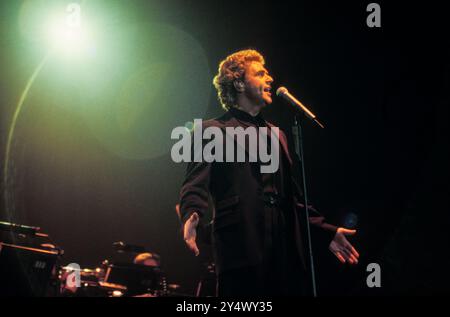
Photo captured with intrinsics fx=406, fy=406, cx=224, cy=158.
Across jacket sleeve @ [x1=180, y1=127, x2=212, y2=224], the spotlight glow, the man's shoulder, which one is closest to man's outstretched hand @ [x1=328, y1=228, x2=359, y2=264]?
jacket sleeve @ [x1=180, y1=127, x2=212, y2=224]

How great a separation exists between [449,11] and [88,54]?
155 inches

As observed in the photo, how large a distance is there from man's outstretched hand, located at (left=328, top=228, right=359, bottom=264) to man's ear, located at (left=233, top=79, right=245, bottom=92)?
3.33 ft

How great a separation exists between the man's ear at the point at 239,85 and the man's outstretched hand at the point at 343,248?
1.01m

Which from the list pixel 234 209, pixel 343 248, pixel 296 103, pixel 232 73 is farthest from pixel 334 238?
pixel 232 73

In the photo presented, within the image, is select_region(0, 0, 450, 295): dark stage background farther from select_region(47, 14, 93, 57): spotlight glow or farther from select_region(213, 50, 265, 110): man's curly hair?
select_region(213, 50, 265, 110): man's curly hair

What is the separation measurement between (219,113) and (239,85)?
2725 millimetres

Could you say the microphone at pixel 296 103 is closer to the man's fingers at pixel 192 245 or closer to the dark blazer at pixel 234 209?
the dark blazer at pixel 234 209

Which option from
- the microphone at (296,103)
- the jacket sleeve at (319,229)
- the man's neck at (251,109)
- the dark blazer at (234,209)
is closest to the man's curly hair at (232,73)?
the man's neck at (251,109)

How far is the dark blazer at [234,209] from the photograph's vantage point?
1808mm

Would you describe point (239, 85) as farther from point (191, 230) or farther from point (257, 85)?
point (191, 230)

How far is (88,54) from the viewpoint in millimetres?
5070

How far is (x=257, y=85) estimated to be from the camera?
2.39 meters

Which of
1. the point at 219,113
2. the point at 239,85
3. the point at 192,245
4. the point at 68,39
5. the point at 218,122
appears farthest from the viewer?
the point at 219,113

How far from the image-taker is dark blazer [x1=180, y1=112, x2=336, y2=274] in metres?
1.81
